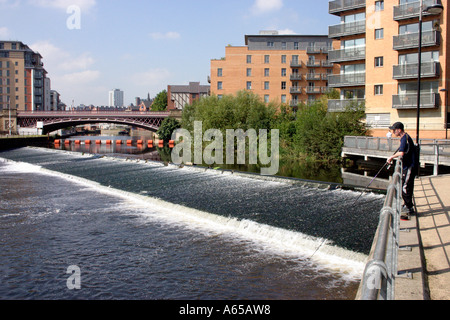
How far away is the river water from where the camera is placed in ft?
26.8

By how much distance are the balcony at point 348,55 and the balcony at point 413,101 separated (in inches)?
271

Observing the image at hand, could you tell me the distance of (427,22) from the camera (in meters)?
35.4

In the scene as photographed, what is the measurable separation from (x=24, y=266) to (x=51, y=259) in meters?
0.61

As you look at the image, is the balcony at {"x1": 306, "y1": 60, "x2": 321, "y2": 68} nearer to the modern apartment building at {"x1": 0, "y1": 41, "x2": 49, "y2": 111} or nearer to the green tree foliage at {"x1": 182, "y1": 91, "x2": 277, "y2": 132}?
the green tree foliage at {"x1": 182, "y1": 91, "x2": 277, "y2": 132}

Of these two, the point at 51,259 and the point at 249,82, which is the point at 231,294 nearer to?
the point at 51,259

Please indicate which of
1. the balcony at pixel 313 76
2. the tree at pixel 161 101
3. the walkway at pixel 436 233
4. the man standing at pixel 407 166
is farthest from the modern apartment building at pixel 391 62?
the tree at pixel 161 101

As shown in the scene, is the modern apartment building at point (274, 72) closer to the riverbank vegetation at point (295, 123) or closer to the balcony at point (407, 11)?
the riverbank vegetation at point (295, 123)

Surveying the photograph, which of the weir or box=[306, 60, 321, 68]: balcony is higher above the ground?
box=[306, 60, 321, 68]: balcony

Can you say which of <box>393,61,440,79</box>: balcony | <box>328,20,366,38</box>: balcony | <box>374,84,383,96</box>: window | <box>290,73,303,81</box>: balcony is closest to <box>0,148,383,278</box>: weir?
<box>393,61,440,79</box>: balcony

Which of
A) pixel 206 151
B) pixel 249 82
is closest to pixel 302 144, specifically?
pixel 206 151

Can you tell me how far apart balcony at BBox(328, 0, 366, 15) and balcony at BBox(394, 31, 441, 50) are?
6.97 meters

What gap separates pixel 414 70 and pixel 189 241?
31.4 metres

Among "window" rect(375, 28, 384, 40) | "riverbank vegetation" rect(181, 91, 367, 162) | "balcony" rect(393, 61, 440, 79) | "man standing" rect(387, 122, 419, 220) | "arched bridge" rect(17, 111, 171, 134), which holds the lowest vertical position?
"man standing" rect(387, 122, 419, 220)
